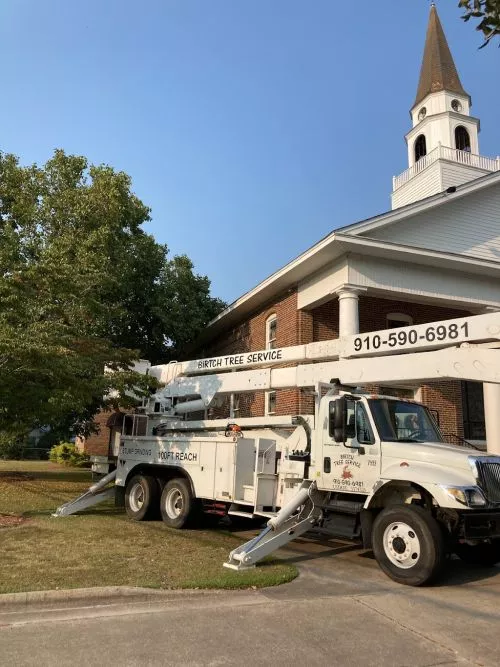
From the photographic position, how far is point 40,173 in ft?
62.2

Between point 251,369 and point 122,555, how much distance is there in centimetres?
427

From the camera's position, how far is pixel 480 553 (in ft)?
25.7

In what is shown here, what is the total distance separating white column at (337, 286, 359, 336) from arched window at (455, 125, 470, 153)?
60.1 ft

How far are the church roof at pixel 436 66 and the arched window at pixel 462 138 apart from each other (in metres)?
2.23

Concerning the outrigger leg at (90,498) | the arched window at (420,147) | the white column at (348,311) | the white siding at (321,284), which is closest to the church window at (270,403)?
the white siding at (321,284)

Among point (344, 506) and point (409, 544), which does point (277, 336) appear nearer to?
point (344, 506)

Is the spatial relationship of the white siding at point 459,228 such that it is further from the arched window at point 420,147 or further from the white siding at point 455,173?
the arched window at point 420,147

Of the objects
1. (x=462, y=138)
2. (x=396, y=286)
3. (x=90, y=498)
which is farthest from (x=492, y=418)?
(x=462, y=138)

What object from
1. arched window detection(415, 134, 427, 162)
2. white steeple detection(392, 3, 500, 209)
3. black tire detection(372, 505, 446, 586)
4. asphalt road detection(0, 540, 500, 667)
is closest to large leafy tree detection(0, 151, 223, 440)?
asphalt road detection(0, 540, 500, 667)

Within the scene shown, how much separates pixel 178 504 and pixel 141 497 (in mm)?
1150

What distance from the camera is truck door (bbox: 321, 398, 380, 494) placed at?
7.43 metres

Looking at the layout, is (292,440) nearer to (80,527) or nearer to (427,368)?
(427,368)

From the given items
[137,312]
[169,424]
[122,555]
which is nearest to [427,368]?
[122,555]

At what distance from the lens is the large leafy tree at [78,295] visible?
418 inches
